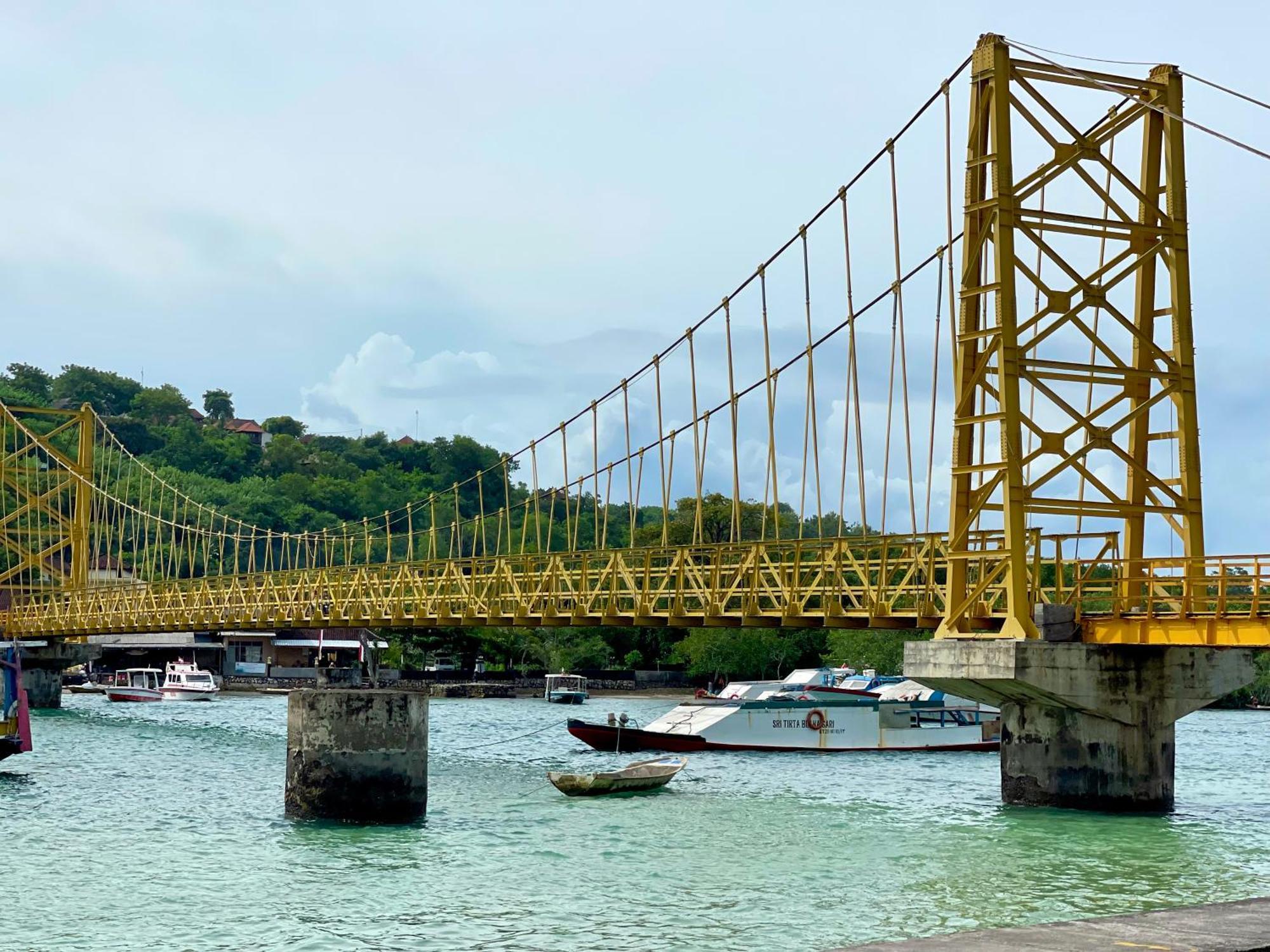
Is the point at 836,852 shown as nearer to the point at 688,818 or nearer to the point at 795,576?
the point at 688,818

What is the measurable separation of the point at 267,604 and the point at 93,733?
1067 centimetres

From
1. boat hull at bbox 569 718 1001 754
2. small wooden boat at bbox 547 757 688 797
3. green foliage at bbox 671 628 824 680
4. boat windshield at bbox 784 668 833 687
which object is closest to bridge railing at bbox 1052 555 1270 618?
small wooden boat at bbox 547 757 688 797

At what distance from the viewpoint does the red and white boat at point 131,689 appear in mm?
114000

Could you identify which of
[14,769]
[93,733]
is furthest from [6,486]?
[14,769]

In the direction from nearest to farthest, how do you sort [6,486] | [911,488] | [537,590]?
[911,488], [537,590], [6,486]

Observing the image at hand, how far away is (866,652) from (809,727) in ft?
220

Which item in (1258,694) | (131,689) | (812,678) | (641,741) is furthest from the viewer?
(1258,694)

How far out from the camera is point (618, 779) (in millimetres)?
44812

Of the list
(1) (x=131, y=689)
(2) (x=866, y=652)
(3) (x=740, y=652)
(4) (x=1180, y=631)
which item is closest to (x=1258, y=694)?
(2) (x=866, y=652)

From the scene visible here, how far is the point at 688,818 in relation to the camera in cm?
3897

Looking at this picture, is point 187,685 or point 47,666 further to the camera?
point 187,685

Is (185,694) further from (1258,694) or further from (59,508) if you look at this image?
(1258,694)

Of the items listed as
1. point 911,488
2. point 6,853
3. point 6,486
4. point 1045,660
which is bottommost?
point 6,853

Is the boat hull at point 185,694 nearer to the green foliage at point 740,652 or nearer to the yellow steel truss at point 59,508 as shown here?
the yellow steel truss at point 59,508
